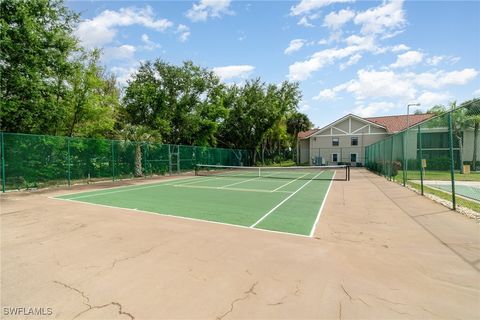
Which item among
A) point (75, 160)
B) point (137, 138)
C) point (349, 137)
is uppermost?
point (349, 137)

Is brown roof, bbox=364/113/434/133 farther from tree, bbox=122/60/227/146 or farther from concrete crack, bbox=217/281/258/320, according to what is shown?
concrete crack, bbox=217/281/258/320

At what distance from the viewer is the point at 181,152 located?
84.3 feet

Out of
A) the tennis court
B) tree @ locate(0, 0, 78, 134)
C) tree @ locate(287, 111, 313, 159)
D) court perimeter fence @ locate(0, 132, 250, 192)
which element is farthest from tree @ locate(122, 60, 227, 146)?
tree @ locate(287, 111, 313, 159)

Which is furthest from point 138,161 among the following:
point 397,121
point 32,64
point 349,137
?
point 397,121

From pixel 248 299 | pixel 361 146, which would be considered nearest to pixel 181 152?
pixel 248 299

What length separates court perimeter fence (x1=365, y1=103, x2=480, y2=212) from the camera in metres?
10.6

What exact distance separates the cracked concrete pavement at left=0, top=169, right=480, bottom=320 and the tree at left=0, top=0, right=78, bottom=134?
986cm

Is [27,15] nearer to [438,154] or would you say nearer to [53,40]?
[53,40]

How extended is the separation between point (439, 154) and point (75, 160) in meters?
21.4

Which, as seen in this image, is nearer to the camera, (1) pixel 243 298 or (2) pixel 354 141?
(1) pixel 243 298

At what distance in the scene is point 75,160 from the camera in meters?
16.2

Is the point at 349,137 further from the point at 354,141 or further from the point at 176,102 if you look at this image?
the point at 176,102

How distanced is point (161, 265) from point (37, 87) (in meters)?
15.0

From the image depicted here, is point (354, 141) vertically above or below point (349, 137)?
below
